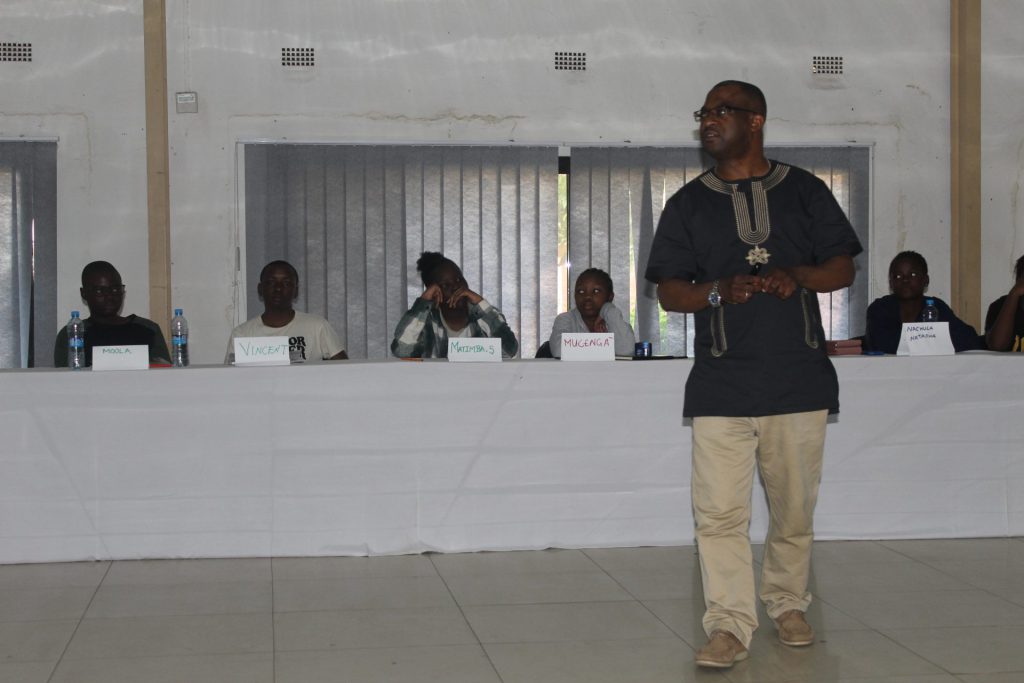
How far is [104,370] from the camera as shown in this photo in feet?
13.3

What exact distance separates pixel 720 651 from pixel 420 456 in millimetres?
A: 1638

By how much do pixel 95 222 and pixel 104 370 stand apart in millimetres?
2467

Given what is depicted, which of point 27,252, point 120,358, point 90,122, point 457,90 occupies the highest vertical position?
point 457,90

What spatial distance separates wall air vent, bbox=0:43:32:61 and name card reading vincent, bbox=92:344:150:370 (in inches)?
112

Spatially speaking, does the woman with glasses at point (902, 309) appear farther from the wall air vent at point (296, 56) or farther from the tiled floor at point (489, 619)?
the wall air vent at point (296, 56)

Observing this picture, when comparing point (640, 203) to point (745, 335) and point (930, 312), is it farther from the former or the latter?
point (745, 335)

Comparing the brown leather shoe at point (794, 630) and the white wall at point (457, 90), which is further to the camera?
the white wall at point (457, 90)

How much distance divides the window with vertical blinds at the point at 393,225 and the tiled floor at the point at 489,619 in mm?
2578

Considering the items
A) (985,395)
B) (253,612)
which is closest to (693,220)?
(253,612)

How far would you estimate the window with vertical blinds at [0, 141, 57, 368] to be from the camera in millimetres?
6184

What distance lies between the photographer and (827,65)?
264 inches

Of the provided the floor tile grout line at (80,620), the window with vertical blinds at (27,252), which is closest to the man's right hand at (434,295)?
the floor tile grout line at (80,620)

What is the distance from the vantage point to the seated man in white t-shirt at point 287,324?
4945 millimetres

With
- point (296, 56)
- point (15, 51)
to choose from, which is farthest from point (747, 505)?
point (15, 51)
